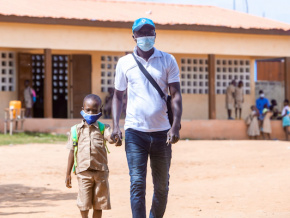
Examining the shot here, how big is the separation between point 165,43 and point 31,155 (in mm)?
7756

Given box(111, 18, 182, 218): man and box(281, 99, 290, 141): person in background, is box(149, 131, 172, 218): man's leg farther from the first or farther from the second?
box(281, 99, 290, 141): person in background

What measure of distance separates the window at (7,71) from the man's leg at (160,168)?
51.6 feet

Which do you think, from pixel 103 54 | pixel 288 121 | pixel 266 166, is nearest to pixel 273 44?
pixel 288 121

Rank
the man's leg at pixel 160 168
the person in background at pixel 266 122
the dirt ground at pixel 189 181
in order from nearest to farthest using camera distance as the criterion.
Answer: the man's leg at pixel 160 168, the dirt ground at pixel 189 181, the person in background at pixel 266 122

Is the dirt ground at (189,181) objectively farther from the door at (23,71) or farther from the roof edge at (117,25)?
the door at (23,71)

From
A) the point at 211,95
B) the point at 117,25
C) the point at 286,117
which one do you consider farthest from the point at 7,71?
the point at 286,117

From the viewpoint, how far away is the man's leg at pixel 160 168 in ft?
18.5

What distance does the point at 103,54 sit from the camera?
72.9ft

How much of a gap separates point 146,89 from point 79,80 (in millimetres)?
16481

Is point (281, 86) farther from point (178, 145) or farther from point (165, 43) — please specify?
point (178, 145)

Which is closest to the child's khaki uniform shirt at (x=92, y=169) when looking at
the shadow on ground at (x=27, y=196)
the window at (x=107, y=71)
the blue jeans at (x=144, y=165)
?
the blue jeans at (x=144, y=165)

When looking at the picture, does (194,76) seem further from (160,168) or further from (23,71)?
(160,168)

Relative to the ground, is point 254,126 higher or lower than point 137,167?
higher

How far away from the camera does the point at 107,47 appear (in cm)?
2073
